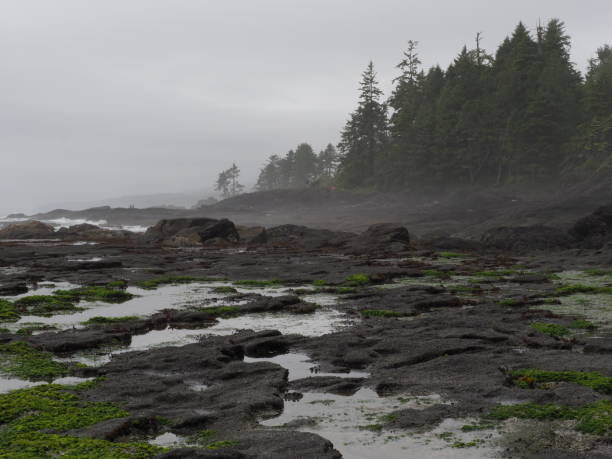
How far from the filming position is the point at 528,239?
3394 cm

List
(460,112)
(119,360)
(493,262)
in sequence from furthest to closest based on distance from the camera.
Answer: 1. (460,112)
2. (493,262)
3. (119,360)

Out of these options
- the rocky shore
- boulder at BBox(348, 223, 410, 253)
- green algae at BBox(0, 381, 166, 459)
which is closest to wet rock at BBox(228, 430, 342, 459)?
the rocky shore

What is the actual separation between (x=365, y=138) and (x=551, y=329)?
Result: 281ft

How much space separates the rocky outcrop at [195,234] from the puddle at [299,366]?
3305 centimetres

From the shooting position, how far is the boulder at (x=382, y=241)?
34656 millimetres

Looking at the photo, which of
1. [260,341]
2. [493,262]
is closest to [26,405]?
[260,341]

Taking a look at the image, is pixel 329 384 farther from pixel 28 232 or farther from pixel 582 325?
pixel 28 232

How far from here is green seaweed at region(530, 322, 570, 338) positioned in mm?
12220

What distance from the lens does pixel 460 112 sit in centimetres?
7369

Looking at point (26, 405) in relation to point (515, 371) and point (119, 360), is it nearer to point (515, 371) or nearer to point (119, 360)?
point (119, 360)

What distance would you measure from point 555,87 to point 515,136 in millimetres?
7165

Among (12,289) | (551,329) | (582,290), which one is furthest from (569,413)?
(12,289)

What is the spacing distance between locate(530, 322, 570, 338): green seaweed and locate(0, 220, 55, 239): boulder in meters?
45.8

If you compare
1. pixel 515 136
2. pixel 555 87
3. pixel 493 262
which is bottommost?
pixel 493 262
